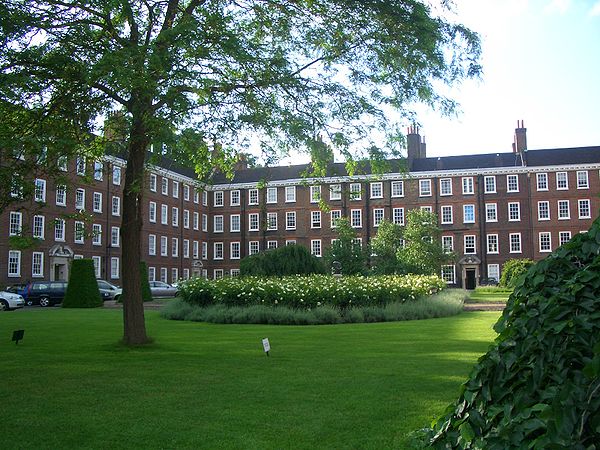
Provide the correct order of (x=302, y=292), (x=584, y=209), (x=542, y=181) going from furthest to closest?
(x=542, y=181) < (x=584, y=209) < (x=302, y=292)

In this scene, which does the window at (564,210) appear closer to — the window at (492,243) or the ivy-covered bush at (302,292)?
the window at (492,243)

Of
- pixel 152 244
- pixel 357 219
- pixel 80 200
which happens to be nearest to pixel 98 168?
pixel 80 200

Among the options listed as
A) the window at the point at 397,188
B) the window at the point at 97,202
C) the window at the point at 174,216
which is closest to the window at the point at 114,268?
the window at the point at 97,202

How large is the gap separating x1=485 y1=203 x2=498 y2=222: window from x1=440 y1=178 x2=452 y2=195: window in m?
3.99

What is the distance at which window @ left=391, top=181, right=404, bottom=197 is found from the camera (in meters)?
63.8

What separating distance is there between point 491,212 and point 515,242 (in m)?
3.77

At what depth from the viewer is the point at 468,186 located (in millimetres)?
61750

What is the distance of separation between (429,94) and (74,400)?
871cm

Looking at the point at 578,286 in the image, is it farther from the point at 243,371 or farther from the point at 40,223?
the point at 40,223

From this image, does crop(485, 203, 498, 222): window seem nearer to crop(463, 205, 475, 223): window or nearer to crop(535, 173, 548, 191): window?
crop(463, 205, 475, 223): window

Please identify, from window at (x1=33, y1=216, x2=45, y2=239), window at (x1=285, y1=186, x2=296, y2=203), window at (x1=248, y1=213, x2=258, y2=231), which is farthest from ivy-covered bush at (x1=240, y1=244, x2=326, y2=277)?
window at (x1=248, y1=213, x2=258, y2=231)

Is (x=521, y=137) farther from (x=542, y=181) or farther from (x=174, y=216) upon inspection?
(x=174, y=216)

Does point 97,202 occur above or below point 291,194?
below

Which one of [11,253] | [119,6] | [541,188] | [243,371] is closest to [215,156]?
[119,6]
